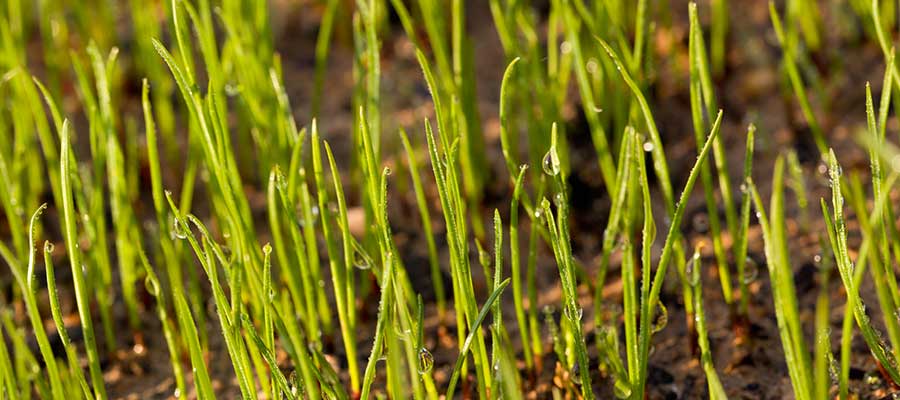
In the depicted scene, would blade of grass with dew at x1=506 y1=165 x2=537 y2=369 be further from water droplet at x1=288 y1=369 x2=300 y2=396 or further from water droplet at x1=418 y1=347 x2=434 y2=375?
water droplet at x1=288 y1=369 x2=300 y2=396

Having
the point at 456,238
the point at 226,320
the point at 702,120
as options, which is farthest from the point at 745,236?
the point at 226,320

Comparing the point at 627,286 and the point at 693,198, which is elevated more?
the point at 627,286

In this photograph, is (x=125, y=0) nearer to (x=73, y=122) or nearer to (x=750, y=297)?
(x=73, y=122)

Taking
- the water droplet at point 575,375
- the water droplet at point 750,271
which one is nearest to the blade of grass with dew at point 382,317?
the water droplet at point 575,375

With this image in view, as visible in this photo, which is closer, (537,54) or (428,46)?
(537,54)

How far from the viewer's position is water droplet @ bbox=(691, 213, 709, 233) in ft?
5.01

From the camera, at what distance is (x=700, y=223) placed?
1530mm

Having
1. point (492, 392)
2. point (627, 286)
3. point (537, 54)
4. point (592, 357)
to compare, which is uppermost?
point (537, 54)

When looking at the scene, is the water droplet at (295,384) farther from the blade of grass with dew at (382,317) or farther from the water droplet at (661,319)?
the water droplet at (661,319)

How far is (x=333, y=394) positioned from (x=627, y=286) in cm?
34

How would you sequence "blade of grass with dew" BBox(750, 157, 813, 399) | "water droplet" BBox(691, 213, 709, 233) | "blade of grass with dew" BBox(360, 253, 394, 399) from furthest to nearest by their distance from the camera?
"water droplet" BBox(691, 213, 709, 233), "blade of grass with dew" BBox(360, 253, 394, 399), "blade of grass with dew" BBox(750, 157, 813, 399)

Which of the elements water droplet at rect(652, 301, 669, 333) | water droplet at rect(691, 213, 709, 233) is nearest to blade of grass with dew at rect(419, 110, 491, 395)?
water droplet at rect(652, 301, 669, 333)

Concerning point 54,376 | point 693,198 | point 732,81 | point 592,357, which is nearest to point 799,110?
point 732,81

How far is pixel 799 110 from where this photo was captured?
1.70 meters
